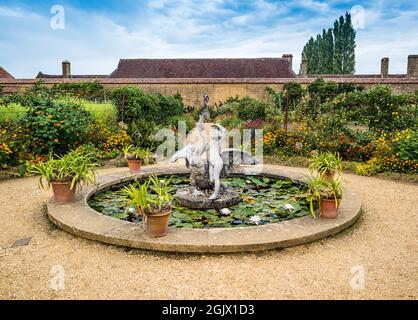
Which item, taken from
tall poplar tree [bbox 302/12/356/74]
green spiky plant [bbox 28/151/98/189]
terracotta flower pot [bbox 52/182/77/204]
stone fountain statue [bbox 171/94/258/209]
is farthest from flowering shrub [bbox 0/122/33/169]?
tall poplar tree [bbox 302/12/356/74]

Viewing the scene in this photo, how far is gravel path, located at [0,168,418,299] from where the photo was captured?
3184 mm

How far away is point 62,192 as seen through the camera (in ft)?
17.5

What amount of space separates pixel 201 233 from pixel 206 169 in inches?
71.7

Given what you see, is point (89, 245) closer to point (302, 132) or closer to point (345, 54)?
point (302, 132)

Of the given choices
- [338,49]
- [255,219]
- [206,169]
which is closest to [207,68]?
[338,49]

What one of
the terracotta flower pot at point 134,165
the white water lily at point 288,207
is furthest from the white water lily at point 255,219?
the terracotta flower pot at point 134,165

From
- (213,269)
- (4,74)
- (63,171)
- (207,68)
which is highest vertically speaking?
(207,68)

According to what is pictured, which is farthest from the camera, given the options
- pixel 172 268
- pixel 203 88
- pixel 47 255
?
pixel 203 88

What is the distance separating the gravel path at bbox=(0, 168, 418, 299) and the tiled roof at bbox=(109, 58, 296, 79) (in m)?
27.4

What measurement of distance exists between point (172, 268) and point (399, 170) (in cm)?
725

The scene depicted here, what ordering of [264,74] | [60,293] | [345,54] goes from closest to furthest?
[60,293] → [264,74] → [345,54]

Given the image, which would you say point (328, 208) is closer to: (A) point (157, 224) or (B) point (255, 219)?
(B) point (255, 219)
